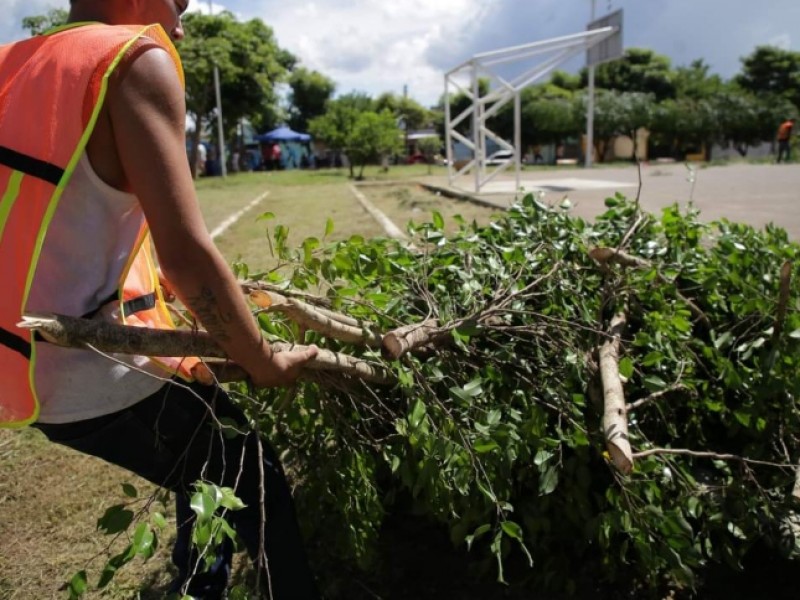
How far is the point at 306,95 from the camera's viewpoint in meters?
58.8

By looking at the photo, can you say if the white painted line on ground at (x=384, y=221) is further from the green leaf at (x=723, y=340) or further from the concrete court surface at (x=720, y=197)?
the green leaf at (x=723, y=340)

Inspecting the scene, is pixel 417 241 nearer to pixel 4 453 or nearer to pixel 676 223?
pixel 676 223

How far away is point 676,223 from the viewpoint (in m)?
3.17

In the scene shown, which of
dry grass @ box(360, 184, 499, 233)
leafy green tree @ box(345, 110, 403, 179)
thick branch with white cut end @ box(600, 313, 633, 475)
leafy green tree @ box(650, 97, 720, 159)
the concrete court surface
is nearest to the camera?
thick branch with white cut end @ box(600, 313, 633, 475)

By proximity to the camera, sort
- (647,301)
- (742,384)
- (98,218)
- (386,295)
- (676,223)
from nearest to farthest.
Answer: (98,218)
(386,295)
(742,384)
(647,301)
(676,223)

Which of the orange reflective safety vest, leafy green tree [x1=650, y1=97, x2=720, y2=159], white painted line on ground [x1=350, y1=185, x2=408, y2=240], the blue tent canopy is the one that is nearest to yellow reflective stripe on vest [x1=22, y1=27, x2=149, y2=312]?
the orange reflective safety vest

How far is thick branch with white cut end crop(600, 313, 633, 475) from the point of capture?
2020 millimetres

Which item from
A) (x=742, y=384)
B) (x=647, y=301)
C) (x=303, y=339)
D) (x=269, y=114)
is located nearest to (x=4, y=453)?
(x=303, y=339)

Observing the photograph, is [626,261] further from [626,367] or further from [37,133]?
[37,133]

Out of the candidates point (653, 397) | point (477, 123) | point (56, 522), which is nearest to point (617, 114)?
point (477, 123)

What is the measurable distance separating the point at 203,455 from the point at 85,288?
544mm

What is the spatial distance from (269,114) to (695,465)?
42172mm

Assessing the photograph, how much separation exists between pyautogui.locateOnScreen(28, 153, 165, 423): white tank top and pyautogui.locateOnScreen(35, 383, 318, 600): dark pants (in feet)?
0.24

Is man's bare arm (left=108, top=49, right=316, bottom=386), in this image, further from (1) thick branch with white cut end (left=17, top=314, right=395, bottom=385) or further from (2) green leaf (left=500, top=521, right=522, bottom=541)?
(2) green leaf (left=500, top=521, right=522, bottom=541)
